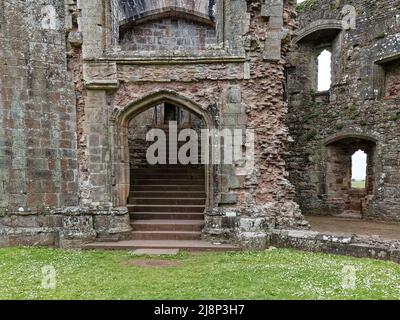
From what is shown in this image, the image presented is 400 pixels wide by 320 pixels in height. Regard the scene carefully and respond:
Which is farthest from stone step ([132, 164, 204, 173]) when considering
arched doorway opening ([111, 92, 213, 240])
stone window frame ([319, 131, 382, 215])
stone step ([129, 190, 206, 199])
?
stone window frame ([319, 131, 382, 215])

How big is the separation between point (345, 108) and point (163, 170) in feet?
21.9

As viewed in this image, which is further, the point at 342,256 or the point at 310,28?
the point at 310,28

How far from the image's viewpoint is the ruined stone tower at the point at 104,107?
7.71 metres

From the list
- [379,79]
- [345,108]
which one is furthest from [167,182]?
[379,79]

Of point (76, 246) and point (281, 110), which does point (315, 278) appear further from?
point (76, 246)

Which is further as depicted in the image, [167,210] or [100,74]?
[167,210]

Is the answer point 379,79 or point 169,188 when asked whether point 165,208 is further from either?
point 379,79

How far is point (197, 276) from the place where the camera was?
5637 millimetres

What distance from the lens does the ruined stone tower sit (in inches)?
304

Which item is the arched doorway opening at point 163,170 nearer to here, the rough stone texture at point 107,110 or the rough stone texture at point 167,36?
the rough stone texture at point 107,110

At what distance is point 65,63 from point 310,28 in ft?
29.8
